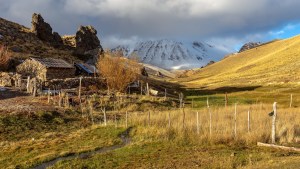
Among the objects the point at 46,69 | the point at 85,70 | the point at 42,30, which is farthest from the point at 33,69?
the point at 42,30

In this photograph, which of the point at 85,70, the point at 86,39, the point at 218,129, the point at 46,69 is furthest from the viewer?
the point at 86,39

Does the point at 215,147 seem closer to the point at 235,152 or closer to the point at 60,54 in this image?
the point at 235,152

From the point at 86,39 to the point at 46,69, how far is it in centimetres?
7498

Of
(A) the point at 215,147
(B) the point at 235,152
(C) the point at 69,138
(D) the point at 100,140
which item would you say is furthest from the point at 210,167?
(C) the point at 69,138

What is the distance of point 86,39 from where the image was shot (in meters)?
137

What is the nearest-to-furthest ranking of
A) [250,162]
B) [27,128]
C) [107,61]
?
[250,162]
[27,128]
[107,61]

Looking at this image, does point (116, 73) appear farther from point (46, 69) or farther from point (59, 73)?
point (46, 69)

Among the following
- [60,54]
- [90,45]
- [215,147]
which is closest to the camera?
[215,147]

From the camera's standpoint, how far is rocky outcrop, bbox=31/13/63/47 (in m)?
130

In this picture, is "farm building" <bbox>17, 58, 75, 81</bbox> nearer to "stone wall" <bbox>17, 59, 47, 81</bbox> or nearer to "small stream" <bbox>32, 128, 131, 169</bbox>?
"stone wall" <bbox>17, 59, 47, 81</bbox>

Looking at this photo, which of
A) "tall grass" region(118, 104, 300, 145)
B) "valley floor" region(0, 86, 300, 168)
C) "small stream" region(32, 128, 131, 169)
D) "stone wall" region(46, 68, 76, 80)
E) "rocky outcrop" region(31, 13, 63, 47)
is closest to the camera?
"valley floor" region(0, 86, 300, 168)

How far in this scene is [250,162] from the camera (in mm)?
19219

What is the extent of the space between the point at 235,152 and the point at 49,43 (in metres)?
113

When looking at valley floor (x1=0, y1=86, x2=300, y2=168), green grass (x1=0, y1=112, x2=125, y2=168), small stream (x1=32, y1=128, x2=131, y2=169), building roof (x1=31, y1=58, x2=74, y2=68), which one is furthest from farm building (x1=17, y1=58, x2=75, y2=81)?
small stream (x1=32, y1=128, x2=131, y2=169)
